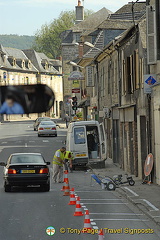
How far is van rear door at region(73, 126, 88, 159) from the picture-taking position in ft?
104

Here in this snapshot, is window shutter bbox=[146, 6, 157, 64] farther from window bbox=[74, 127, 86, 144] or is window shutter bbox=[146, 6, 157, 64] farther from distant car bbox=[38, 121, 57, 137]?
distant car bbox=[38, 121, 57, 137]

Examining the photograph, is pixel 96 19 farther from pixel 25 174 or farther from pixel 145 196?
pixel 145 196

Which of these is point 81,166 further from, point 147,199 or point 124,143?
point 147,199

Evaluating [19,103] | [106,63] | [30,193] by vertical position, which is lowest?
[30,193]

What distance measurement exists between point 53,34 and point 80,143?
317 ft

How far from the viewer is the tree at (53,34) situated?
122812 millimetres

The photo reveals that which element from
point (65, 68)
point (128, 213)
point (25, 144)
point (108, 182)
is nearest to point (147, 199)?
point (128, 213)

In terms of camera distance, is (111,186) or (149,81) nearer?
(111,186)

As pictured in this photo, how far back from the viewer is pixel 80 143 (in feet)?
105

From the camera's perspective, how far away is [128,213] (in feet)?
50.3

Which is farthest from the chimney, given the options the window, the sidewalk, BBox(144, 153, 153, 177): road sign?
BBox(144, 153, 153, 177): road sign

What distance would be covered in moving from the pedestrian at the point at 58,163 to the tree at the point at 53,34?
94606 mm

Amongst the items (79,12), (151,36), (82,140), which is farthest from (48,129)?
(151,36)

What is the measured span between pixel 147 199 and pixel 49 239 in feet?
22.8
